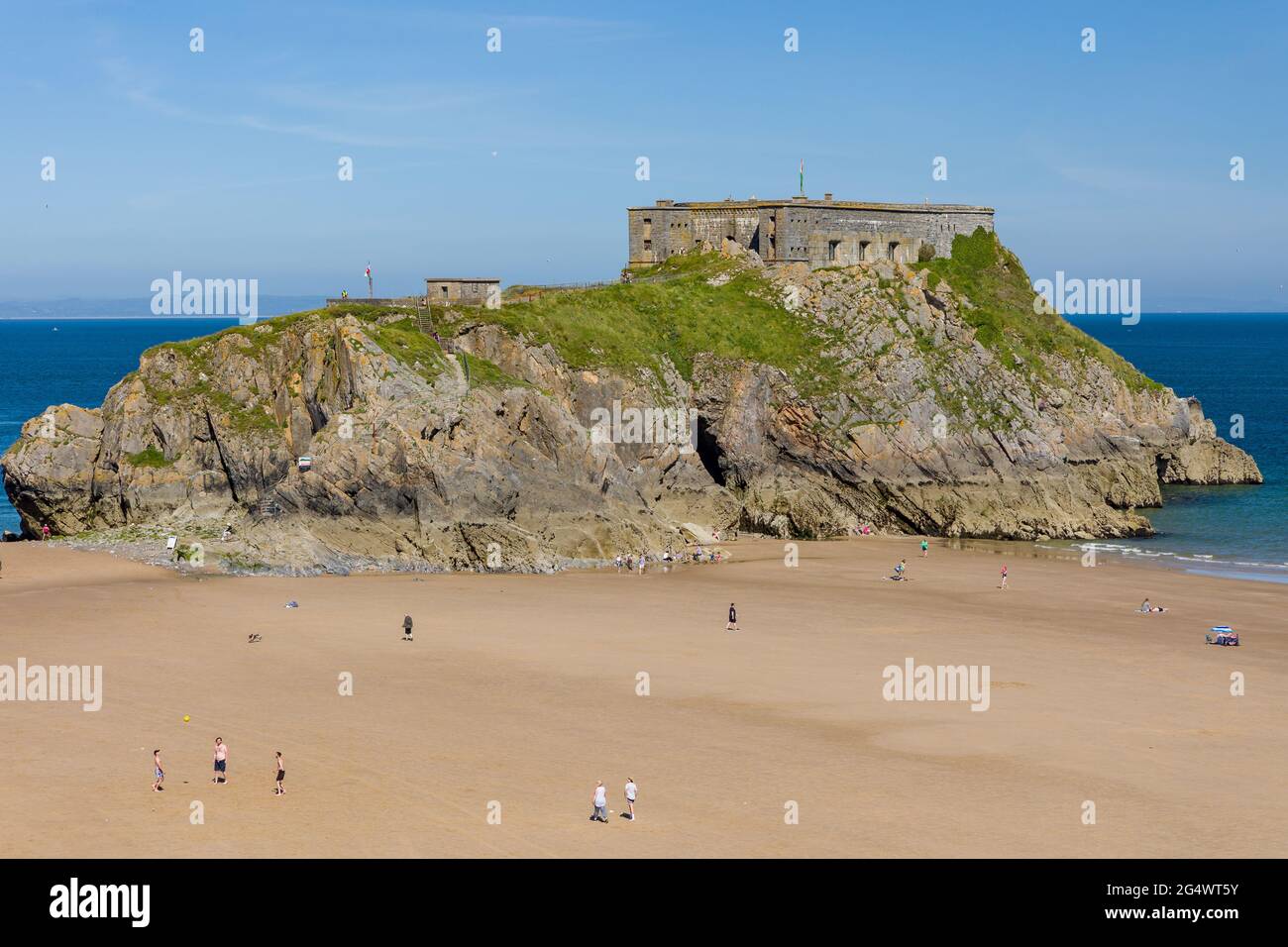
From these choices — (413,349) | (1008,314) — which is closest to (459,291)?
(413,349)

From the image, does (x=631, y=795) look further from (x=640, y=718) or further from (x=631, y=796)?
(x=640, y=718)

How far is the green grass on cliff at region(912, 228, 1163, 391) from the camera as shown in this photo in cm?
8469

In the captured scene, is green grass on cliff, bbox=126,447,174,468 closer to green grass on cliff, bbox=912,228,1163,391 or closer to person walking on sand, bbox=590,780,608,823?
green grass on cliff, bbox=912,228,1163,391

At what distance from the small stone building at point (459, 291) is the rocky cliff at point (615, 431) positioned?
132cm

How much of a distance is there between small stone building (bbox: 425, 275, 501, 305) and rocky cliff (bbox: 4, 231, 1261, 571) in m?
1.32

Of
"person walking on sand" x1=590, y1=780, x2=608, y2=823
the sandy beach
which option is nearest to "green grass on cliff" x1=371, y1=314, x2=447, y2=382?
the sandy beach

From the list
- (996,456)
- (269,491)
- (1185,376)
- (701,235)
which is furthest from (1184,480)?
(1185,376)

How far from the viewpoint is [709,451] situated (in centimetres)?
7612

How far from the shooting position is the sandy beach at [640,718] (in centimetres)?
2886

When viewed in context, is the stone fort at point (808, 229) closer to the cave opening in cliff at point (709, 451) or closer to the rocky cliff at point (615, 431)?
the rocky cliff at point (615, 431)

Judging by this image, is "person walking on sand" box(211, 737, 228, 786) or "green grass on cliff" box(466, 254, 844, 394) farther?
"green grass on cliff" box(466, 254, 844, 394)

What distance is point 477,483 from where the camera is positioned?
61125 mm

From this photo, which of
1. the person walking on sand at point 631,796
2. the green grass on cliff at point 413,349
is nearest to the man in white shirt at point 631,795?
the person walking on sand at point 631,796
